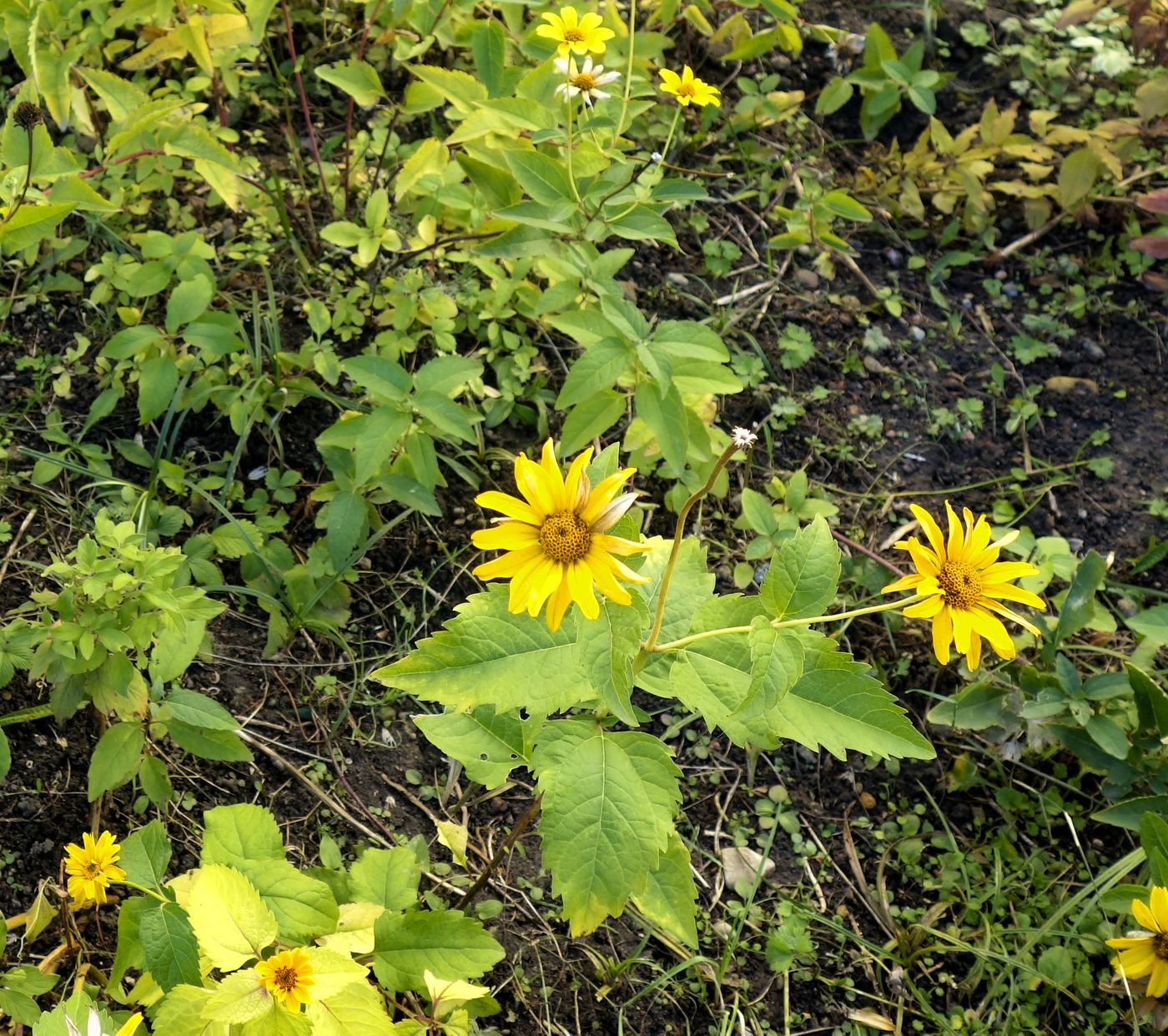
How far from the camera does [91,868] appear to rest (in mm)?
1649

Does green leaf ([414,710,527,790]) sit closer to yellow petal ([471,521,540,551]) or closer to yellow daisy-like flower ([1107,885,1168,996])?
yellow petal ([471,521,540,551])

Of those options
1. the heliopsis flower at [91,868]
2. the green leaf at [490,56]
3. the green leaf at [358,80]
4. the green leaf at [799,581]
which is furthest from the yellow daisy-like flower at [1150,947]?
the green leaf at [358,80]

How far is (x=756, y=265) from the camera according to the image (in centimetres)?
317

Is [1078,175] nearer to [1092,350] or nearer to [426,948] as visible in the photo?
[1092,350]

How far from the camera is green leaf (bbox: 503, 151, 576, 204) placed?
2215mm

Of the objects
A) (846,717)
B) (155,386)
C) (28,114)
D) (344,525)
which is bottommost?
(344,525)

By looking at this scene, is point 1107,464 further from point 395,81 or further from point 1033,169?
point 395,81

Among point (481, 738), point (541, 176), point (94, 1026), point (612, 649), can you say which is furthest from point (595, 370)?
point (94, 1026)

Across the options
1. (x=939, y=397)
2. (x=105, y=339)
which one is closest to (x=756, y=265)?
(x=939, y=397)

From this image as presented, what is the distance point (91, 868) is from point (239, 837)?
0.26 metres

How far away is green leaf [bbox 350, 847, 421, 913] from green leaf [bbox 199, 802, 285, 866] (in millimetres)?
172

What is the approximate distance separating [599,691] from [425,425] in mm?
1089

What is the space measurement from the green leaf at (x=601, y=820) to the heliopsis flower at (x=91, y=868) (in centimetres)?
72

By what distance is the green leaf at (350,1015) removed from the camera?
140 cm
